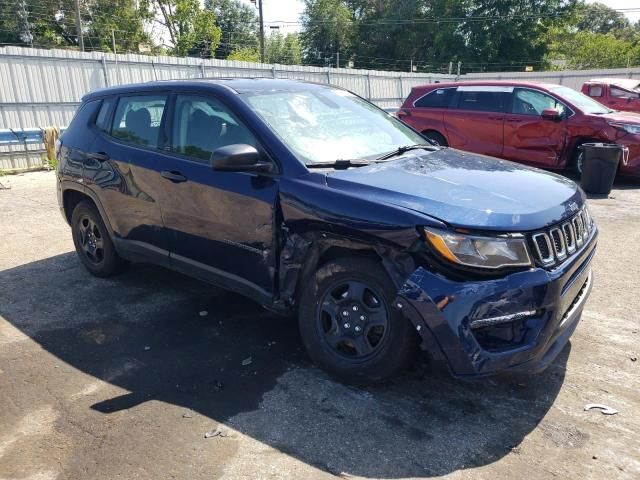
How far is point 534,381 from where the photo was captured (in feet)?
11.1

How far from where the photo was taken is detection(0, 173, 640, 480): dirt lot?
269cm

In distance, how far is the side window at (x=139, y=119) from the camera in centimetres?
433

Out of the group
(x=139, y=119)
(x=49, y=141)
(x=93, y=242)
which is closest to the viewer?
(x=139, y=119)

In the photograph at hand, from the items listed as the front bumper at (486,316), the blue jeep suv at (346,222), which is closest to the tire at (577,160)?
the blue jeep suv at (346,222)

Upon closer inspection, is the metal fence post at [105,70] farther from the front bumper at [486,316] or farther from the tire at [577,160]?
the front bumper at [486,316]

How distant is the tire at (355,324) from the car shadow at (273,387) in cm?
19

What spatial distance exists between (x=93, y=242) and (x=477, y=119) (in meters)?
7.40

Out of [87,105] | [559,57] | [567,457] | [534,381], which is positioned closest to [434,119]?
[87,105]

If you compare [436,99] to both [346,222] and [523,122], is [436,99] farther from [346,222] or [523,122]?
[346,222]

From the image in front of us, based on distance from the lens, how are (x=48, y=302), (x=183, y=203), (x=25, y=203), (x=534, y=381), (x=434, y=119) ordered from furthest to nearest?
(x=434, y=119) < (x=25, y=203) < (x=48, y=302) < (x=183, y=203) < (x=534, y=381)

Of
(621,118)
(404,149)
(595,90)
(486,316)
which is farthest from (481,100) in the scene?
(486,316)

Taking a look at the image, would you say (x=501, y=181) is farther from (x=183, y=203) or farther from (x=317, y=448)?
(x=183, y=203)

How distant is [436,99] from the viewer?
1070 cm

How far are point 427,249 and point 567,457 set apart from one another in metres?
1.24
